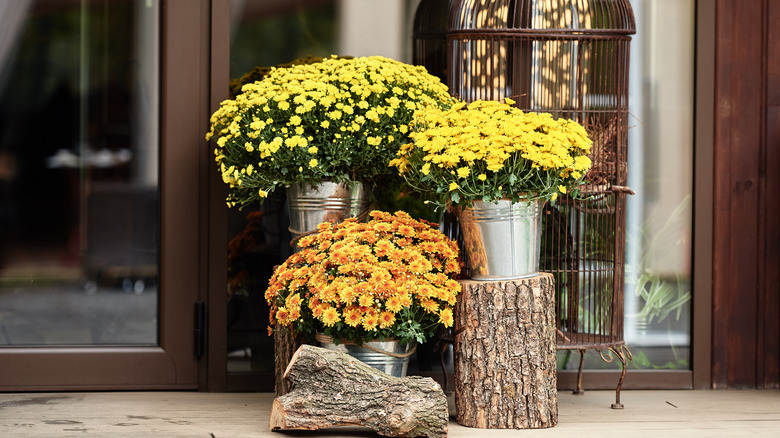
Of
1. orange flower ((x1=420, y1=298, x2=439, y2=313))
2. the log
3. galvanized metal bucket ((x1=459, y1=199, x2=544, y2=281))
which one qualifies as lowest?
the log

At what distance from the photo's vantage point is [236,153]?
3.76 meters

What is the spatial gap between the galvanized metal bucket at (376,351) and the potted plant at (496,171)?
1.37 ft

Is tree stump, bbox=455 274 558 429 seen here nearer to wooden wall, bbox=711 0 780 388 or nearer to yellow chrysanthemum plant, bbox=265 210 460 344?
yellow chrysanthemum plant, bbox=265 210 460 344

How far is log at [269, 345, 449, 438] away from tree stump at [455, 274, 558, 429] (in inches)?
8.7

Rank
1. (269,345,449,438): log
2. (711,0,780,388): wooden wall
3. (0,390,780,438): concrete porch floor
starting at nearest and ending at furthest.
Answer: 1. (269,345,449,438): log
2. (0,390,780,438): concrete porch floor
3. (711,0,780,388): wooden wall

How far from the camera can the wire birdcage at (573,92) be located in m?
4.06

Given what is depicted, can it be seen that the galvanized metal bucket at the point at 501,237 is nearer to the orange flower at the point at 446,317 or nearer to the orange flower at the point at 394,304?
the orange flower at the point at 446,317

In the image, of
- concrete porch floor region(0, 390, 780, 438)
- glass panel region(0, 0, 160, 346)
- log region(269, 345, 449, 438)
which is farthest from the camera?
glass panel region(0, 0, 160, 346)

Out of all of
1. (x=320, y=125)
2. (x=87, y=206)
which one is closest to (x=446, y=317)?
(x=320, y=125)

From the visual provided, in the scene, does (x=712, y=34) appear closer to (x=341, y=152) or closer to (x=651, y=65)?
(x=651, y=65)

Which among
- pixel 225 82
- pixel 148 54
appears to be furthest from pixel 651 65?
pixel 148 54

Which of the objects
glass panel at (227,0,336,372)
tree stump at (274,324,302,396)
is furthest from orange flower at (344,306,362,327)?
glass panel at (227,0,336,372)

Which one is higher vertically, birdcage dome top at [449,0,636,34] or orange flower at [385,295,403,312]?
birdcage dome top at [449,0,636,34]

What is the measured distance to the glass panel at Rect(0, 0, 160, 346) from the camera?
4.20 metres
